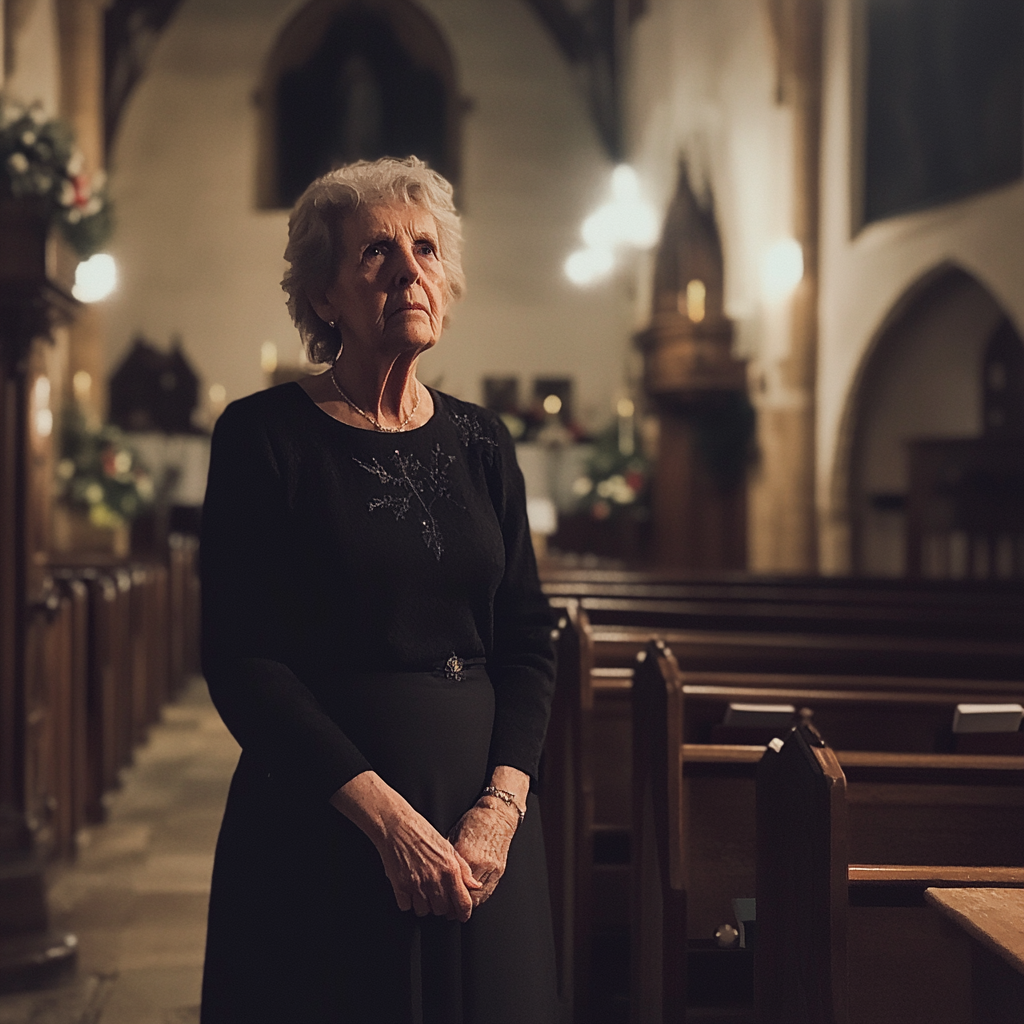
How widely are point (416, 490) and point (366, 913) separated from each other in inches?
18.3

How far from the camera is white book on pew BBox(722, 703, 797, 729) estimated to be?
221cm

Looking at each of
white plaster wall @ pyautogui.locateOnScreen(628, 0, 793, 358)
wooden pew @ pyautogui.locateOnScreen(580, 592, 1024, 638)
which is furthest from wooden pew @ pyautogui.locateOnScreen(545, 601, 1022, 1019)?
white plaster wall @ pyautogui.locateOnScreen(628, 0, 793, 358)

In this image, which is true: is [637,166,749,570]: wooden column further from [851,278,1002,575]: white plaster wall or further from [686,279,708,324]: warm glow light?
[851,278,1002,575]: white plaster wall

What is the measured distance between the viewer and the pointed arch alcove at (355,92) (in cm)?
1424

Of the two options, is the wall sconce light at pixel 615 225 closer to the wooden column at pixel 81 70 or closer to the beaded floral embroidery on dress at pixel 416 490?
the wooden column at pixel 81 70

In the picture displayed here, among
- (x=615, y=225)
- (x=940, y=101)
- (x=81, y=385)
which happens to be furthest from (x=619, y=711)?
(x=81, y=385)

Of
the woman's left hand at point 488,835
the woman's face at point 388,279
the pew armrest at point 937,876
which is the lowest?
the pew armrest at point 937,876

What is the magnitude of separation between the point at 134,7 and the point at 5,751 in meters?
12.4

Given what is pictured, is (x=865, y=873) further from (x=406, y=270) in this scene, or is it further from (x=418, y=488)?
(x=406, y=270)

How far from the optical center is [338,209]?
1.51m

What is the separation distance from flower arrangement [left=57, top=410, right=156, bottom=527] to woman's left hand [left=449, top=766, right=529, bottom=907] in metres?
10.2

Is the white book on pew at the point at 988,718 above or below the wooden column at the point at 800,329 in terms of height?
below

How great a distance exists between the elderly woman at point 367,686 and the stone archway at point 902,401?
6699mm

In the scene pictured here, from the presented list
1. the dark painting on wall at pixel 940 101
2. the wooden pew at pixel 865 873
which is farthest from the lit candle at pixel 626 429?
the wooden pew at pixel 865 873
